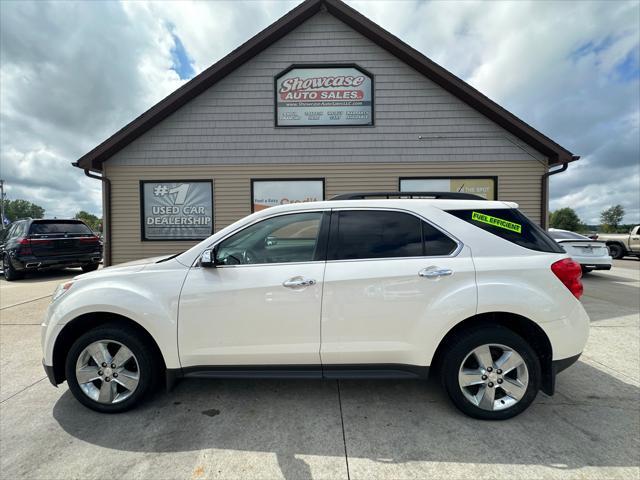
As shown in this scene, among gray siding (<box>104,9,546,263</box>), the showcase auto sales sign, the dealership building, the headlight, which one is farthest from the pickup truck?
the headlight

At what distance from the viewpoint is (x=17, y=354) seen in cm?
371

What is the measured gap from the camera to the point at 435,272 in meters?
2.38

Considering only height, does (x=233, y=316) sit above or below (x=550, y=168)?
below

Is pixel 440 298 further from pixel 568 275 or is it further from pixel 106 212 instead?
→ pixel 106 212

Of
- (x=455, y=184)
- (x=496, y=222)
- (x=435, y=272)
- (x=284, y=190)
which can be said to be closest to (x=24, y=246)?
(x=284, y=190)

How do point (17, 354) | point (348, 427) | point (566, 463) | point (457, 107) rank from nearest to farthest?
point (566, 463), point (348, 427), point (17, 354), point (457, 107)

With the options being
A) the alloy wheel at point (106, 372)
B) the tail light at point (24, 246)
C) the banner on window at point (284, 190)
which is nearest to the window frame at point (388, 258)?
the alloy wheel at point (106, 372)

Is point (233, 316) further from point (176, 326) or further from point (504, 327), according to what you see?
point (504, 327)

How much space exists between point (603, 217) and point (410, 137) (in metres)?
103

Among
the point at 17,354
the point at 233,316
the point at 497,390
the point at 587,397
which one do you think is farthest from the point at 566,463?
the point at 17,354

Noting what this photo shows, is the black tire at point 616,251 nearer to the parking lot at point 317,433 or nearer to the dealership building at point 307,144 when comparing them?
the dealership building at point 307,144

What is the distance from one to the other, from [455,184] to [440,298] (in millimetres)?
5541

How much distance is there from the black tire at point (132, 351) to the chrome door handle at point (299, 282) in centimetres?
128

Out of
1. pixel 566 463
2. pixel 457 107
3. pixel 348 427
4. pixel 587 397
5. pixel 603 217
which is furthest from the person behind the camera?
pixel 603 217
